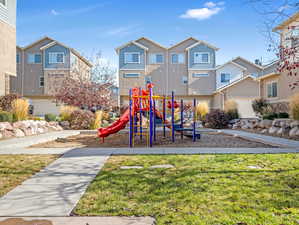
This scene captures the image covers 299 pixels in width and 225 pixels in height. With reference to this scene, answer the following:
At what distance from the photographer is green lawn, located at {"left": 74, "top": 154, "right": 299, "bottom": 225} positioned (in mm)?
2776

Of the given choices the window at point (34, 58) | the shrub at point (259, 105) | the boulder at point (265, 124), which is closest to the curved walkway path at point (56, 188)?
the boulder at point (265, 124)

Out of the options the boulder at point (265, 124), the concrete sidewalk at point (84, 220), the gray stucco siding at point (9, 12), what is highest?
the gray stucco siding at point (9, 12)

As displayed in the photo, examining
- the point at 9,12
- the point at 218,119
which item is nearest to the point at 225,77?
the point at 218,119

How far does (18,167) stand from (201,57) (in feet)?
93.9

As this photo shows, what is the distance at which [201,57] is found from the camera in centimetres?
3067

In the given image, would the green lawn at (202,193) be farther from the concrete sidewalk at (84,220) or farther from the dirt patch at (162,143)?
the dirt patch at (162,143)

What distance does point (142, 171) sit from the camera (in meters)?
4.67

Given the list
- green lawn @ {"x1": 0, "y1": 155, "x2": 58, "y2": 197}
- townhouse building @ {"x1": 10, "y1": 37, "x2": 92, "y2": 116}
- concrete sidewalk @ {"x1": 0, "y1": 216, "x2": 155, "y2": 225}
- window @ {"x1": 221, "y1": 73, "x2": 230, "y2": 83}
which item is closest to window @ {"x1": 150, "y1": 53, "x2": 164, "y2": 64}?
window @ {"x1": 221, "y1": 73, "x2": 230, "y2": 83}

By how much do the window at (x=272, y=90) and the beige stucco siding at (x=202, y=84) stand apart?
A: 9.85 m

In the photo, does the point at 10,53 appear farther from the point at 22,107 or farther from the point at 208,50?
the point at 208,50

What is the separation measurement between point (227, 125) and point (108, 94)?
11.2m

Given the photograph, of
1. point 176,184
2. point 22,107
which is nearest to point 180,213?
point 176,184

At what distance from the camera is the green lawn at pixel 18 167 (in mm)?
4059

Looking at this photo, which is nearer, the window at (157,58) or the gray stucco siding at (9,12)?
the gray stucco siding at (9,12)
